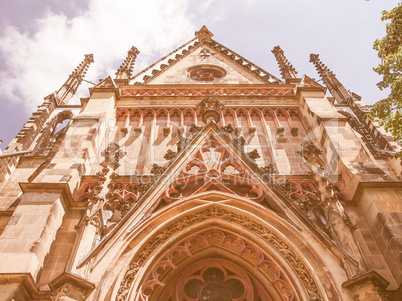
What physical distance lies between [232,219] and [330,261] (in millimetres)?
2413

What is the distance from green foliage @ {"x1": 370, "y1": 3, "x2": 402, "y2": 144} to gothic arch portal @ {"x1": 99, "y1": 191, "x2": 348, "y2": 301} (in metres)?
4.17

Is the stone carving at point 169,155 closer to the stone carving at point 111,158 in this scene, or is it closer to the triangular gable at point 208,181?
the triangular gable at point 208,181

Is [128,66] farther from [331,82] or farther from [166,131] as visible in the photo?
[331,82]

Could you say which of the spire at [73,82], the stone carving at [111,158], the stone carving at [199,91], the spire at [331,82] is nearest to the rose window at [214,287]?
the stone carving at [111,158]

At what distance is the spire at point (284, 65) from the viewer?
55.9 ft

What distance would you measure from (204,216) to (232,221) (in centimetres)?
68

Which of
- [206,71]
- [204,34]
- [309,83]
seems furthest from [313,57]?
[309,83]

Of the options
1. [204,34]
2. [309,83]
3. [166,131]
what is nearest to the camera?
[166,131]

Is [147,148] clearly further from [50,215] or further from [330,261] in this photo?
[330,261]

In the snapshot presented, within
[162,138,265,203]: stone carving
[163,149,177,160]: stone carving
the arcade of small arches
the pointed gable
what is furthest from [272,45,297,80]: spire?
[163,149,177,160]: stone carving

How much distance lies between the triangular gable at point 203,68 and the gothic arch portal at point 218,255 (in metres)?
9.27

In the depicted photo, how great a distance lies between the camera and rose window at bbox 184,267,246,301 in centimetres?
820

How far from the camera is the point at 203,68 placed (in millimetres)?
18609

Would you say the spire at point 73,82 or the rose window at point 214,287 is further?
the spire at point 73,82
